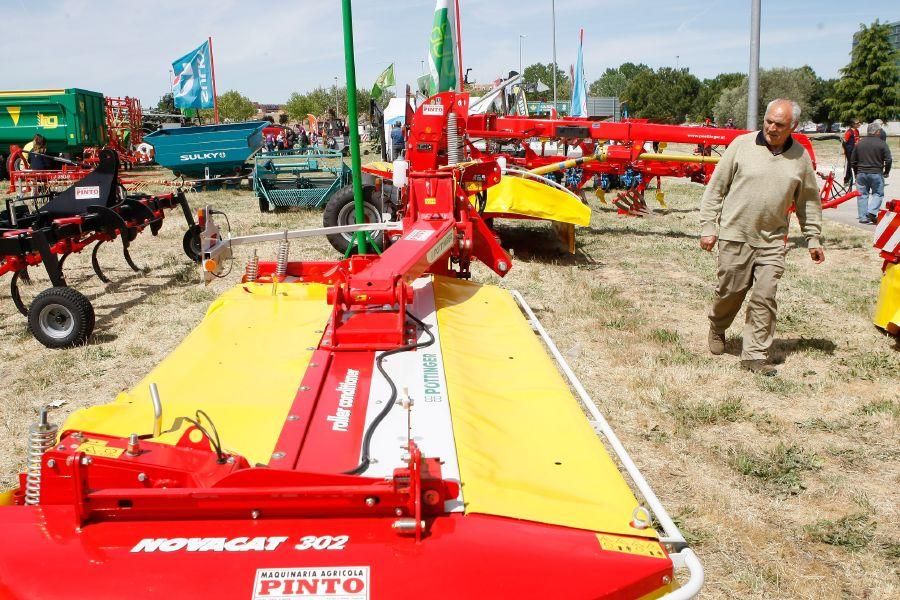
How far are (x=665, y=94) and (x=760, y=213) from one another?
249 ft

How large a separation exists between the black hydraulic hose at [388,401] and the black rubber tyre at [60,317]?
3.60 metres

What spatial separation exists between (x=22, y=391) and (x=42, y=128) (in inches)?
775

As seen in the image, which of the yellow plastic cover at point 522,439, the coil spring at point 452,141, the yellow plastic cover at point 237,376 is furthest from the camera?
the coil spring at point 452,141

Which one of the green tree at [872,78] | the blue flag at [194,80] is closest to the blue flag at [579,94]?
the blue flag at [194,80]

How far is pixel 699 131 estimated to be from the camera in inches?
383

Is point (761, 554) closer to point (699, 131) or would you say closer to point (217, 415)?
point (217, 415)

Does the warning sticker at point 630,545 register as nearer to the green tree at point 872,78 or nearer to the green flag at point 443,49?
the green flag at point 443,49

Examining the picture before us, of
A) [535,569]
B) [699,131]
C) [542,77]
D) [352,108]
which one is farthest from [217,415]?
[542,77]

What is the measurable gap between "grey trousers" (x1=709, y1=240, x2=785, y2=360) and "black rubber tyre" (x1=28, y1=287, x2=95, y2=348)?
5.14 m

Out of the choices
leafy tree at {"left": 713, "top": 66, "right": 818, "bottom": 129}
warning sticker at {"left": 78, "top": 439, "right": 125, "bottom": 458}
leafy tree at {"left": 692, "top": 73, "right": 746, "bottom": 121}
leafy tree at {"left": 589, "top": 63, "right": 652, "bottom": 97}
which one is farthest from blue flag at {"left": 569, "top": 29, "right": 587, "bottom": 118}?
leafy tree at {"left": 589, "top": 63, "right": 652, "bottom": 97}

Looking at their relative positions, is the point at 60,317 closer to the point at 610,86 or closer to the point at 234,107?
the point at 234,107

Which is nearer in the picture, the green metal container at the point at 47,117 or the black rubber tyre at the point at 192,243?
the black rubber tyre at the point at 192,243

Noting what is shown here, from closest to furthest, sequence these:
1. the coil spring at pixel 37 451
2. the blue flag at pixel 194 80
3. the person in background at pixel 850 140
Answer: the coil spring at pixel 37 451 → the person in background at pixel 850 140 → the blue flag at pixel 194 80

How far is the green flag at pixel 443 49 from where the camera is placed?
34.4 feet
